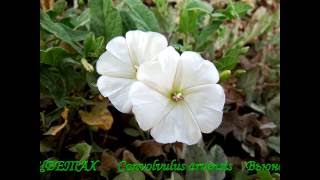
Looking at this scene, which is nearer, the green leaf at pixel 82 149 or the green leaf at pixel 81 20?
the green leaf at pixel 82 149

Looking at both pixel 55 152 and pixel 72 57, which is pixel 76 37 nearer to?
pixel 72 57

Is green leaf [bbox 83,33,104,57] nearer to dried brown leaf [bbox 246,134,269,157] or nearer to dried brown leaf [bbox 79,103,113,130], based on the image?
dried brown leaf [bbox 79,103,113,130]

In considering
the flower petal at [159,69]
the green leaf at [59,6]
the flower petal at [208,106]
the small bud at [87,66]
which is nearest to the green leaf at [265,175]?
the flower petal at [208,106]

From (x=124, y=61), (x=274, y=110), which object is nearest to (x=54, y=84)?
(x=124, y=61)

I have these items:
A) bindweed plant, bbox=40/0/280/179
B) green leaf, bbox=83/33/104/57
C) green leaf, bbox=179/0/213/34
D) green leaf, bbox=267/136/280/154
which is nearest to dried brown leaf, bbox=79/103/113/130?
bindweed plant, bbox=40/0/280/179

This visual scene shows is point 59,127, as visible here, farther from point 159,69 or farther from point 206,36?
point 206,36

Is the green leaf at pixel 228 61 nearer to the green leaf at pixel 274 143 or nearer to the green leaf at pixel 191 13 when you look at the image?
the green leaf at pixel 191 13
